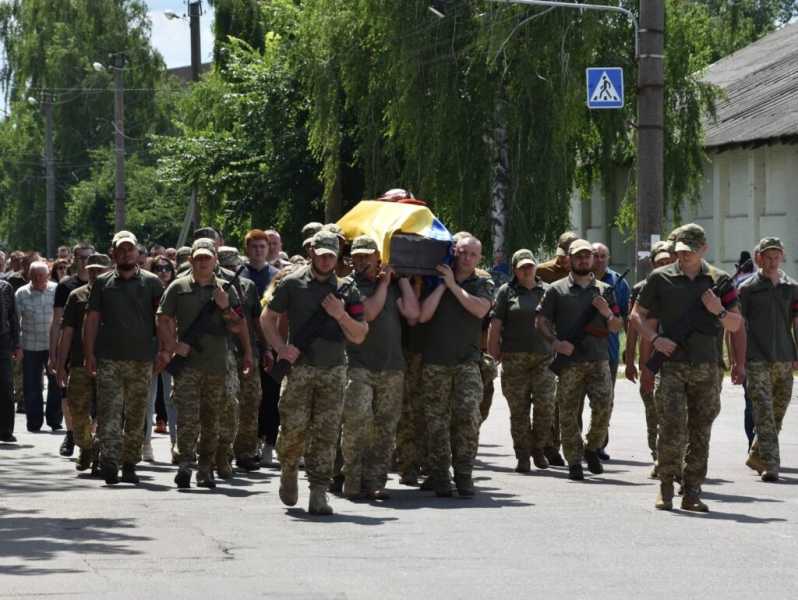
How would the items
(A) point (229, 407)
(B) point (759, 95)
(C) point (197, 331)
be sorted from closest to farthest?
(C) point (197, 331), (A) point (229, 407), (B) point (759, 95)

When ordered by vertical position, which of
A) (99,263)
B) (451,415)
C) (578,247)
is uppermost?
(578,247)

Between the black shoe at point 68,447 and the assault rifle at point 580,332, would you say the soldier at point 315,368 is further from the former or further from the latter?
the black shoe at point 68,447

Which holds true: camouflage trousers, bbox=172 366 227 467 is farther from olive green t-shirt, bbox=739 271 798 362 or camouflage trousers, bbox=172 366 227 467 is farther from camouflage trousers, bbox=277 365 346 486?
olive green t-shirt, bbox=739 271 798 362

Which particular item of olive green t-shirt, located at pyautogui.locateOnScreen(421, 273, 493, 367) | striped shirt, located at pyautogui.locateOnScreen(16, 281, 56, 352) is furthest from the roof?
olive green t-shirt, located at pyautogui.locateOnScreen(421, 273, 493, 367)

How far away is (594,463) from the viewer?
13.5 metres

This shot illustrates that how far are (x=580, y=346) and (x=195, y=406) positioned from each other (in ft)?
10.2

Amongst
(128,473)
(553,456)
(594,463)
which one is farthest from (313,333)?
(553,456)

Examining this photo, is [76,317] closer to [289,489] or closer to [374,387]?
[374,387]

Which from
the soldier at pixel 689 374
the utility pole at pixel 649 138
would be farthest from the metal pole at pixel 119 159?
the soldier at pixel 689 374

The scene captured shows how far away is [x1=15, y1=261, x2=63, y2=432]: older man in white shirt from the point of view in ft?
59.3

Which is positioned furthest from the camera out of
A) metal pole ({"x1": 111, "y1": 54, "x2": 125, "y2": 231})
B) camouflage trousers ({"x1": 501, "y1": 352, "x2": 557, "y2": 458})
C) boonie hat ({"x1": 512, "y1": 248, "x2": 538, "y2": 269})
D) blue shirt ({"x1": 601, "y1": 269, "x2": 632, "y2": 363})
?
metal pole ({"x1": 111, "y1": 54, "x2": 125, "y2": 231})

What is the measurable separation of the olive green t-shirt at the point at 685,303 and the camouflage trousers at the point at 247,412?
371cm

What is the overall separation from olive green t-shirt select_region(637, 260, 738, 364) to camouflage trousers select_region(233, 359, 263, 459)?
3.71 metres

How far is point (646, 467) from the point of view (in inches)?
550
